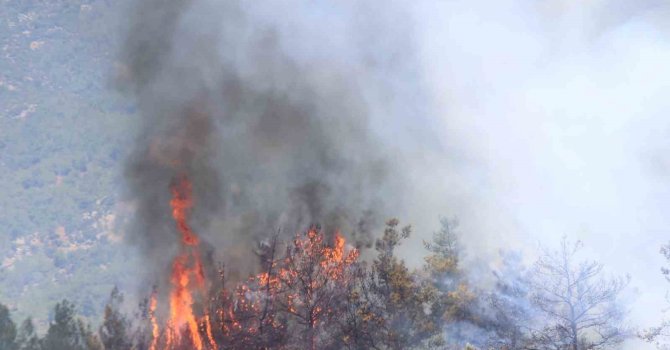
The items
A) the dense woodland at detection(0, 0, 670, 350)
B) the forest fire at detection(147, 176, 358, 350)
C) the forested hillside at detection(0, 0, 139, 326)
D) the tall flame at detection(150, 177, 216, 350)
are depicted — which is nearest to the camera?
the dense woodland at detection(0, 0, 670, 350)

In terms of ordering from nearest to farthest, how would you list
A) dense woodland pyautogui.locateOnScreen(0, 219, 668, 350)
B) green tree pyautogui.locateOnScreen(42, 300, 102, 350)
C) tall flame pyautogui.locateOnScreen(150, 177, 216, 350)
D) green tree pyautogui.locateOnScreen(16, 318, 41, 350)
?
dense woodland pyautogui.locateOnScreen(0, 219, 668, 350), green tree pyautogui.locateOnScreen(16, 318, 41, 350), green tree pyautogui.locateOnScreen(42, 300, 102, 350), tall flame pyautogui.locateOnScreen(150, 177, 216, 350)

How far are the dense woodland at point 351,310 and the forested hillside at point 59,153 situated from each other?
825 centimetres

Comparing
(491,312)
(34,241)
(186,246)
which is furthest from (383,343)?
(34,241)

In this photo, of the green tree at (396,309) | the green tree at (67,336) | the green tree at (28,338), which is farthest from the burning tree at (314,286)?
the green tree at (28,338)

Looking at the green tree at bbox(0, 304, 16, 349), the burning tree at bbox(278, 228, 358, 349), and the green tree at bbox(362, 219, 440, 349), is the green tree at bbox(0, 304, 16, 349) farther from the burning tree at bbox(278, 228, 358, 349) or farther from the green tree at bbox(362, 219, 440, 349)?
the green tree at bbox(362, 219, 440, 349)

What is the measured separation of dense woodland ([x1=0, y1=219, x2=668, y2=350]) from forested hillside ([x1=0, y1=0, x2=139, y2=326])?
8.25 meters

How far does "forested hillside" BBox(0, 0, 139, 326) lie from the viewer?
4606 cm

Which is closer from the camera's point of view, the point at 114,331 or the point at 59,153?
the point at 114,331

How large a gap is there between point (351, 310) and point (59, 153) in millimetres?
28015

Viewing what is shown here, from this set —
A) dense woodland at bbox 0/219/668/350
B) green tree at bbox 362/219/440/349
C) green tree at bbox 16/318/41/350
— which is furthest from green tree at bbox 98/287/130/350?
green tree at bbox 362/219/440/349

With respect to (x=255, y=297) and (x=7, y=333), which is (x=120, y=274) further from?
(x=7, y=333)

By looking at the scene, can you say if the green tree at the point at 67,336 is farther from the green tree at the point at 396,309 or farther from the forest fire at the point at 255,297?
the green tree at the point at 396,309

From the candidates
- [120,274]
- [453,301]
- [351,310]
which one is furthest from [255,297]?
[120,274]

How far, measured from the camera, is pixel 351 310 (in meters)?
34.0
